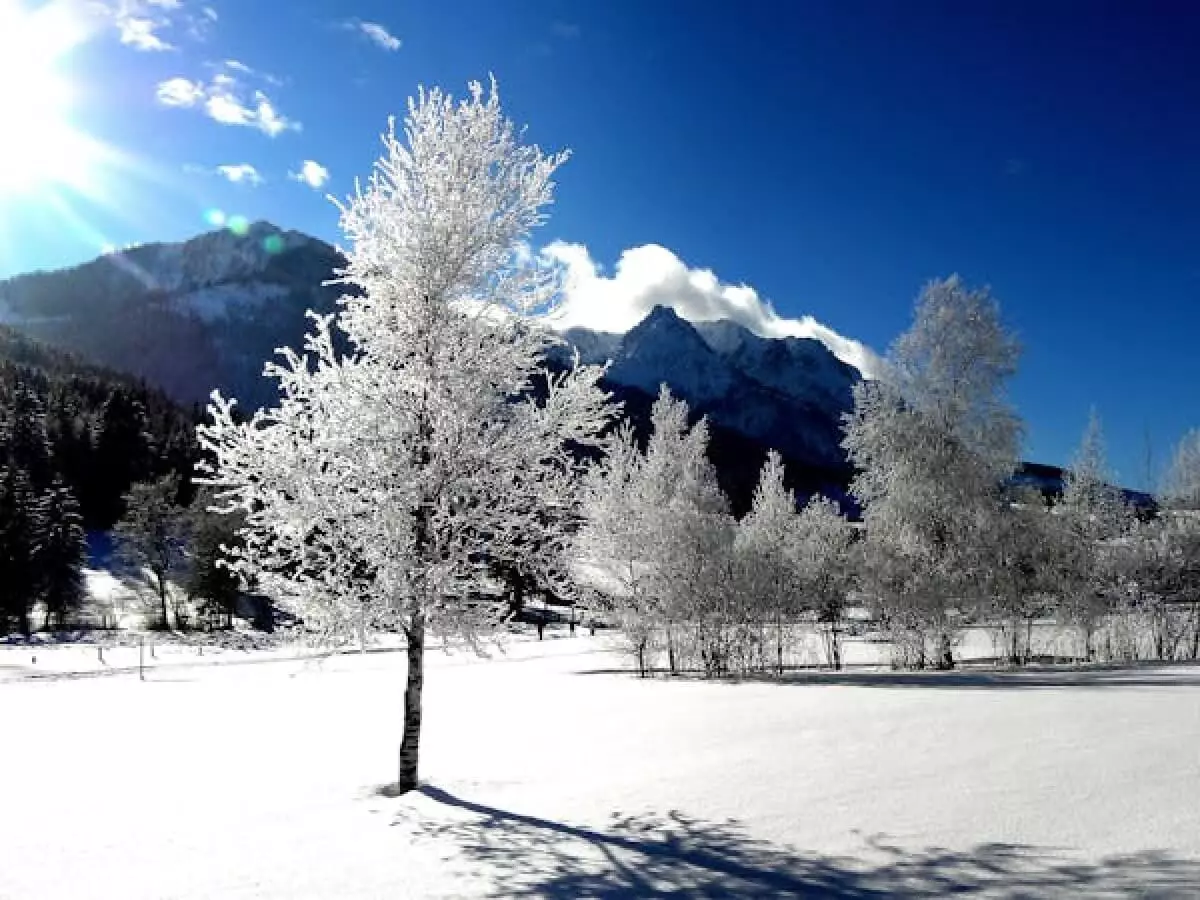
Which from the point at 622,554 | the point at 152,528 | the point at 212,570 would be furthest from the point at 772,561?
the point at 152,528

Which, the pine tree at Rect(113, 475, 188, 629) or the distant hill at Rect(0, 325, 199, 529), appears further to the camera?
the distant hill at Rect(0, 325, 199, 529)

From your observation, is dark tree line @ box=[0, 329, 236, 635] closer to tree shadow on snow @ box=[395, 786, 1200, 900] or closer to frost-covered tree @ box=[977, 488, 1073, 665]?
tree shadow on snow @ box=[395, 786, 1200, 900]

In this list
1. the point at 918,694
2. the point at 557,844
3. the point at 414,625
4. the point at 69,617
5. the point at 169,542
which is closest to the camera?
the point at 557,844

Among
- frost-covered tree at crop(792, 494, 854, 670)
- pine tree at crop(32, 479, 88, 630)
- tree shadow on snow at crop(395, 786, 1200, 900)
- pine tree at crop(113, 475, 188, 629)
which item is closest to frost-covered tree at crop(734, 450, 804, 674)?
frost-covered tree at crop(792, 494, 854, 670)

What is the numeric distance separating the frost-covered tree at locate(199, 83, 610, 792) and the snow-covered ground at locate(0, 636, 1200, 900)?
274 cm

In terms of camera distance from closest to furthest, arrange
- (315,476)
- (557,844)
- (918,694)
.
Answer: (557,844) < (315,476) < (918,694)

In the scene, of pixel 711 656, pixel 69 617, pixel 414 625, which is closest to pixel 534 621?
pixel 69 617

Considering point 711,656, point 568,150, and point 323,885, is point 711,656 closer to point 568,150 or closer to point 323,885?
Result: point 568,150

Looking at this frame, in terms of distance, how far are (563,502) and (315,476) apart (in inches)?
146

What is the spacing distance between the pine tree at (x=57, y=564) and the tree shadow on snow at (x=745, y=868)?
221 feet

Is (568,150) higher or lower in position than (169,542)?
higher

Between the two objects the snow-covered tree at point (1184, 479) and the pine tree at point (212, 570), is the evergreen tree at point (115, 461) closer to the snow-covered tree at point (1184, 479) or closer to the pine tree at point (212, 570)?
the pine tree at point (212, 570)

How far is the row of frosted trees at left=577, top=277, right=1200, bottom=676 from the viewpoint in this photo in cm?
2572

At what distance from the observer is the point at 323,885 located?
7605 mm
